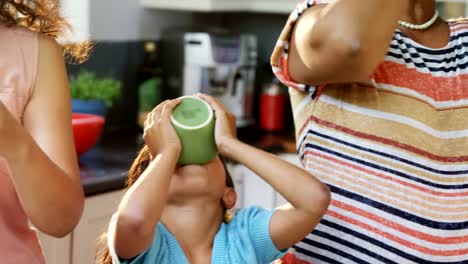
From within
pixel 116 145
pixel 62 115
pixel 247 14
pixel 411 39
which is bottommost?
pixel 116 145

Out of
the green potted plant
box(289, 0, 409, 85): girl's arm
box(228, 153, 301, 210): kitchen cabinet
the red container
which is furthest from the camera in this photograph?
the red container

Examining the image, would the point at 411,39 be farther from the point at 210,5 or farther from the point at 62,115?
the point at 210,5

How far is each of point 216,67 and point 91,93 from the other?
52 centimetres

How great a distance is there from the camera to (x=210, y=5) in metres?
3.14

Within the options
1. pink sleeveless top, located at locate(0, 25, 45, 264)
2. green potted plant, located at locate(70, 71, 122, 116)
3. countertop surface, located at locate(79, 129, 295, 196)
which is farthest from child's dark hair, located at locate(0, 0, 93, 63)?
green potted plant, located at locate(70, 71, 122, 116)

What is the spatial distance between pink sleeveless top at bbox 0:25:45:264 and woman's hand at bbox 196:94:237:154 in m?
0.25

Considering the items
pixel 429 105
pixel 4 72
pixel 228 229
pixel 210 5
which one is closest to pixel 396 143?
pixel 429 105

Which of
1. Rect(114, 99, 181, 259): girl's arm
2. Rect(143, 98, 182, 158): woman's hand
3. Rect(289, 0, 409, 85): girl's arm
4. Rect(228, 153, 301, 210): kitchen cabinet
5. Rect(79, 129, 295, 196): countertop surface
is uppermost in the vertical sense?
Rect(289, 0, 409, 85): girl's arm

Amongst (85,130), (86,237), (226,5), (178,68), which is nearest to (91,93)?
(85,130)

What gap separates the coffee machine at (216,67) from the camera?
3115mm

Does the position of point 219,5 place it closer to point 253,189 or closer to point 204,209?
point 253,189

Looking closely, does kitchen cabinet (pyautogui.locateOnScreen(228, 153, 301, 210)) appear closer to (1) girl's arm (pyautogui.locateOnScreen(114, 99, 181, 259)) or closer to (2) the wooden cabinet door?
(2) the wooden cabinet door

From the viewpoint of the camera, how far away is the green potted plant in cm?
272

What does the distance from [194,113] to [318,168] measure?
180 mm
